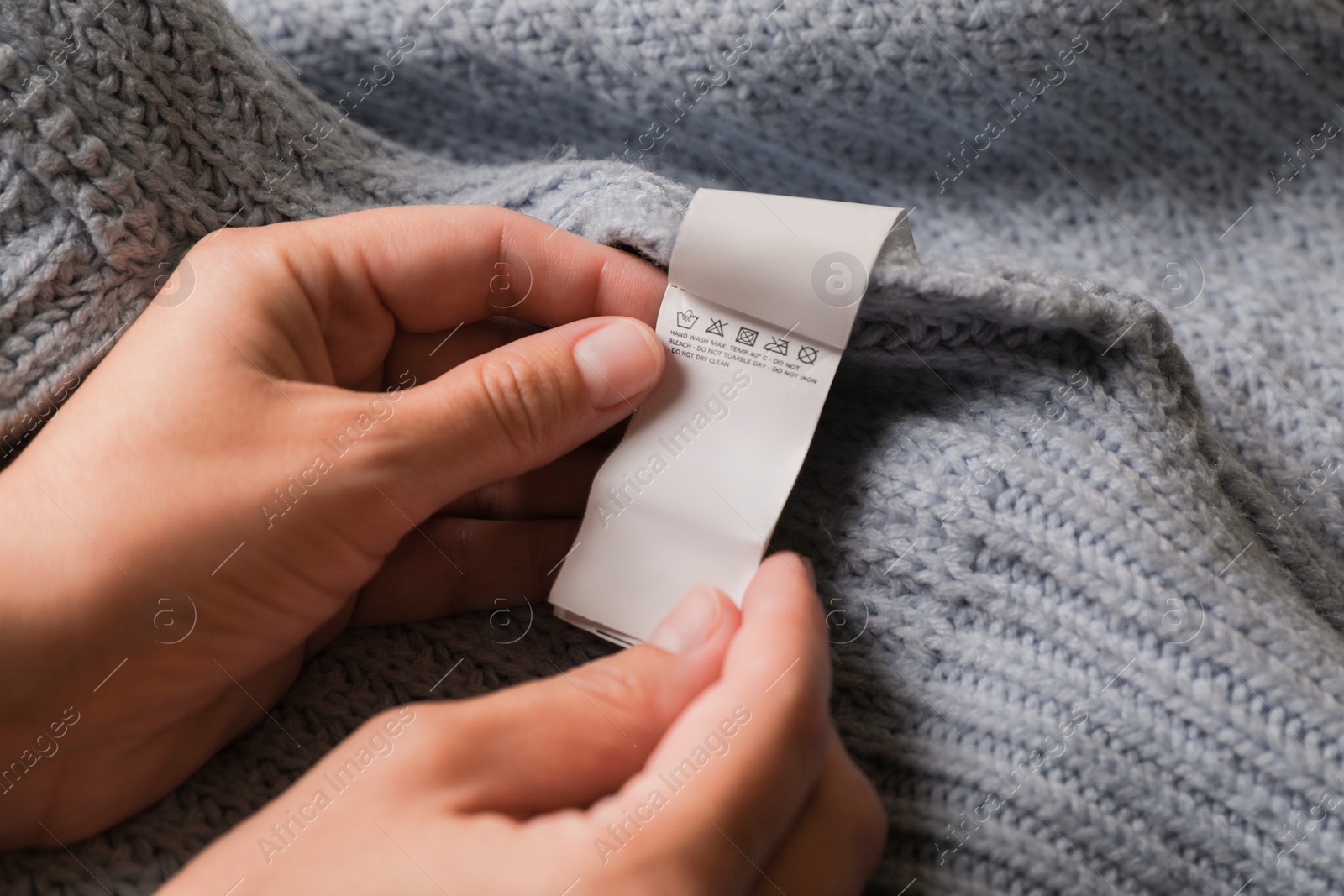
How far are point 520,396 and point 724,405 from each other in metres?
0.16

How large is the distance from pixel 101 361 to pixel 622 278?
0.44 meters

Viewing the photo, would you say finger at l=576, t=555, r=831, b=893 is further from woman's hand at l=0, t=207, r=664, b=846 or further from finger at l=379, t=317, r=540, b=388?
finger at l=379, t=317, r=540, b=388

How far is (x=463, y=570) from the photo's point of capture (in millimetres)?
789

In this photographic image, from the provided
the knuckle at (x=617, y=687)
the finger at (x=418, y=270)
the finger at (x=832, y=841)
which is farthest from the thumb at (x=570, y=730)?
the finger at (x=418, y=270)

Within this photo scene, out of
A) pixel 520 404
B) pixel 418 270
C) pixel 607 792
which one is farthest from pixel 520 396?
pixel 607 792

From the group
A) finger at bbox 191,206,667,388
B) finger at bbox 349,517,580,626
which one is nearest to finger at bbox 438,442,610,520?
finger at bbox 349,517,580,626

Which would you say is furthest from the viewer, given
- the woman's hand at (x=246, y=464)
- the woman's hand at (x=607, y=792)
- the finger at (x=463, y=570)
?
the finger at (x=463, y=570)

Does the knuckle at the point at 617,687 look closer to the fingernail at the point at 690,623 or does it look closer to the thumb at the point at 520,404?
the fingernail at the point at 690,623

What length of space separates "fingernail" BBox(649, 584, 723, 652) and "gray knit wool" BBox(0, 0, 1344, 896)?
123mm

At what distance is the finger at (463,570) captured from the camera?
2.58 feet

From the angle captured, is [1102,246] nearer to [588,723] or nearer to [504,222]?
[504,222]

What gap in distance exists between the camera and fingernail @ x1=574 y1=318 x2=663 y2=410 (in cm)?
70

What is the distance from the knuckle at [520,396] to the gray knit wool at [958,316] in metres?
0.14

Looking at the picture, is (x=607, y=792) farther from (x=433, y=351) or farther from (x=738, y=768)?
(x=433, y=351)
